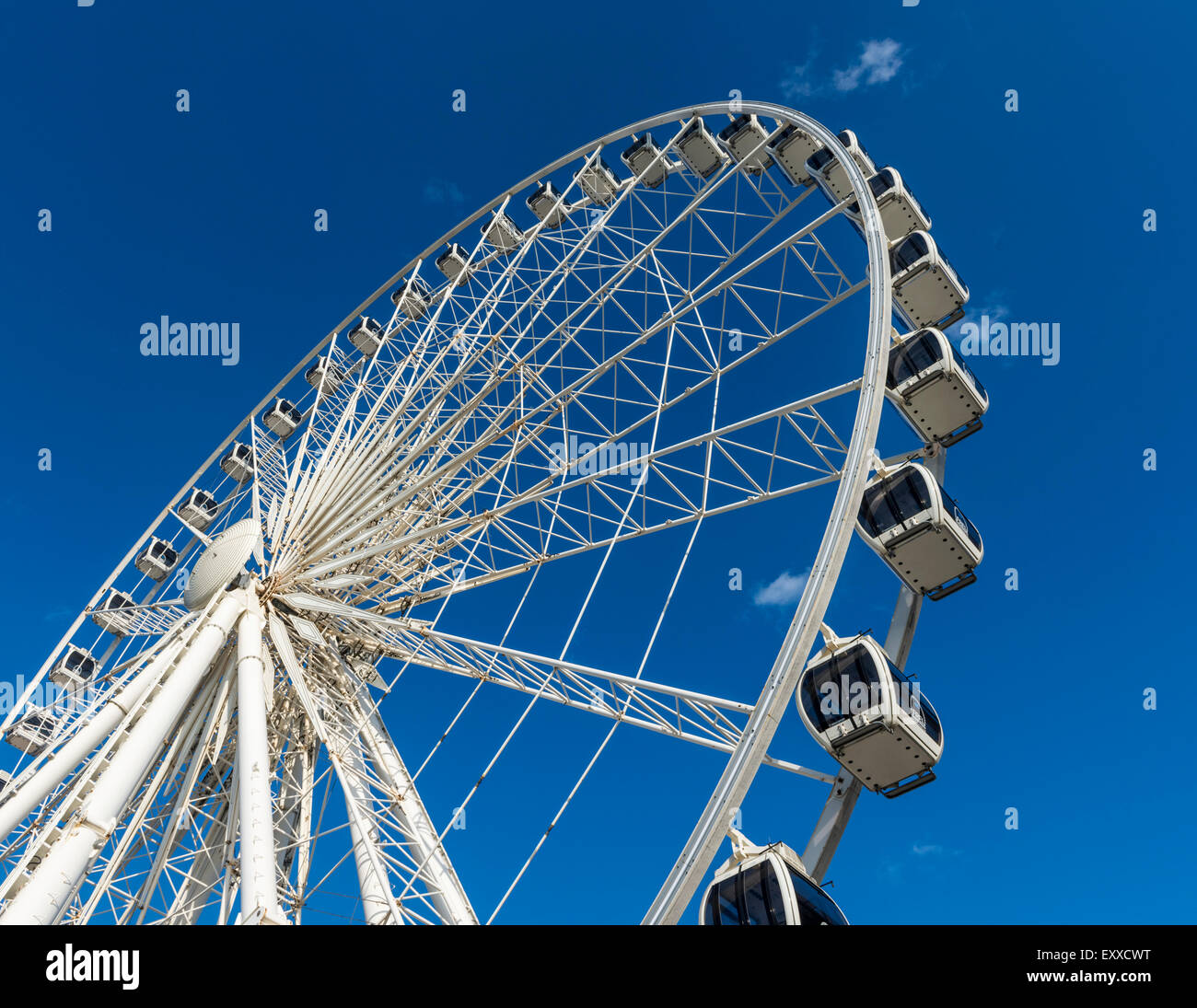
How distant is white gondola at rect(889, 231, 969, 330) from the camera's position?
13.9 m

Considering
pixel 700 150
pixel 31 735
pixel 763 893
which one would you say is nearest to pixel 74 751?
pixel 763 893

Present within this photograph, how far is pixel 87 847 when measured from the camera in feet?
31.3

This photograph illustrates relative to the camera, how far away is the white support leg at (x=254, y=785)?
879 centimetres

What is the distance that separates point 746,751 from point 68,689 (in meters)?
20.0

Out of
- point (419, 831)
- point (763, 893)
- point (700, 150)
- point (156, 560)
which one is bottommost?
point (763, 893)

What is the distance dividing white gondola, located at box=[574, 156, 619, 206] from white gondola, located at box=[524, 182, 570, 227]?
2.59 feet

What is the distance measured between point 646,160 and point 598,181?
119 cm

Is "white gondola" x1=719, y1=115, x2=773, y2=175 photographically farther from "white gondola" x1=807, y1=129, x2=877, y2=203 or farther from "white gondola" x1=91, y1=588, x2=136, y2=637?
"white gondola" x1=91, y1=588, x2=136, y2=637

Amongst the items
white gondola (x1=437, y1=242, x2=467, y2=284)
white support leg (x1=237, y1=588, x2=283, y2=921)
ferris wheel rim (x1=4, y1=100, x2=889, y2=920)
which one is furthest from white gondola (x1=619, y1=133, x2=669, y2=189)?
white support leg (x1=237, y1=588, x2=283, y2=921)

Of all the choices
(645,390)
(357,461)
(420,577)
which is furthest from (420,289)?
(645,390)

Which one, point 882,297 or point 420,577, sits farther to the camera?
point 420,577

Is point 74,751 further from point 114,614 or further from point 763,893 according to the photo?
point 114,614

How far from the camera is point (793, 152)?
52.2 feet
